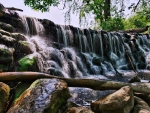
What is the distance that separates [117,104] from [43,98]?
137cm

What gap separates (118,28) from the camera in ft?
67.1

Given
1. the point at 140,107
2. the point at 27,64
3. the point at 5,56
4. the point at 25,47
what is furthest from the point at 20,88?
the point at 25,47

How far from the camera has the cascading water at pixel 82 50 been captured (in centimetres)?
988

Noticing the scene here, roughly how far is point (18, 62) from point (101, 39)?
29.9 ft

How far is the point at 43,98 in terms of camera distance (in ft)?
10.5

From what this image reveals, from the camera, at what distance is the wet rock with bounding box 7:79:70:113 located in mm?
3015

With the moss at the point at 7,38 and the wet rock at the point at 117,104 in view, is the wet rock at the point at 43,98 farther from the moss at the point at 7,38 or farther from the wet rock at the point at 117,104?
the moss at the point at 7,38

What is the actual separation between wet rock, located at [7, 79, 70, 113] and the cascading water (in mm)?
4610

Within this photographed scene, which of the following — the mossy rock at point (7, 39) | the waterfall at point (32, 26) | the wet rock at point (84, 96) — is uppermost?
the waterfall at point (32, 26)

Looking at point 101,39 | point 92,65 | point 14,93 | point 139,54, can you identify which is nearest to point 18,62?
point 14,93

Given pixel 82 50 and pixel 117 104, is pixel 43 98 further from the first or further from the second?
pixel 82 50

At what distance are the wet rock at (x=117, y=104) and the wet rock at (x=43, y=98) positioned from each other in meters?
0.71

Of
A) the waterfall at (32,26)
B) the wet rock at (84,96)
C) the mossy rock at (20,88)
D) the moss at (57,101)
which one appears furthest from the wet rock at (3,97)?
the waterfall at (32,26)

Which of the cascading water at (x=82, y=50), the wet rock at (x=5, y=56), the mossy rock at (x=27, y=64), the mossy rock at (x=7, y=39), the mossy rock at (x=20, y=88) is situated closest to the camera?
the mossy rock at (x=20, y=88)
